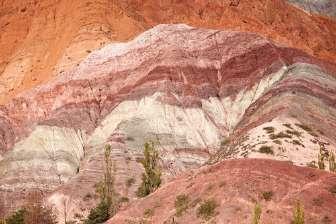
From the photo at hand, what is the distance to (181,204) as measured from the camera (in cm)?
5841

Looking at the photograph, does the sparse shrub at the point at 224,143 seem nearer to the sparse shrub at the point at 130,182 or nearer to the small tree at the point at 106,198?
the sparse shrub at the point at 130,182

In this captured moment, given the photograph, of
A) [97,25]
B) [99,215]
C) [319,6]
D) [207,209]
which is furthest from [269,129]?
[319,6]

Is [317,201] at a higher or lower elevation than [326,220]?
higher

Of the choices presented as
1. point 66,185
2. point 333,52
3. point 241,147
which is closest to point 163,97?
point 66,185

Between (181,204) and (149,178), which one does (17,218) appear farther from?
(181,204)

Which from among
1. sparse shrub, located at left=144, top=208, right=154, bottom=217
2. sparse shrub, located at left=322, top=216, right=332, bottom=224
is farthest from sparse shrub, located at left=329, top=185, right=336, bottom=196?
sparse shrub, located at left=144, top=208, right=154, bottom=217

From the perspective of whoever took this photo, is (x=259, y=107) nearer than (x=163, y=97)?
Yes

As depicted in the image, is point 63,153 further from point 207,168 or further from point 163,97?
point 207,168

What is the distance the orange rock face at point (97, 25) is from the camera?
122 meters

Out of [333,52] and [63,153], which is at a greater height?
[333,52]

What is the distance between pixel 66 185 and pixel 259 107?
2314cm

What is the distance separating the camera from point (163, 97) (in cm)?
10038

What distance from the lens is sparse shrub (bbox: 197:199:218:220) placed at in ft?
181

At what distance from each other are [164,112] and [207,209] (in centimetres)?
4309
